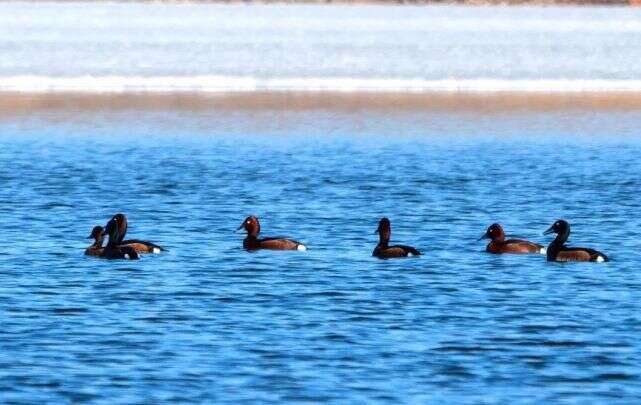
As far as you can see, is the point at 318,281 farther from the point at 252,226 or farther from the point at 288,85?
the point at 288,85

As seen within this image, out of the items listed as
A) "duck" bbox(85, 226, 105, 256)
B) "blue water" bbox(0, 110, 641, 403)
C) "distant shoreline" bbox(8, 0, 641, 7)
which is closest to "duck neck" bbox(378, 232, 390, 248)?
"blue water" bbox(0, 110, 641, 403)

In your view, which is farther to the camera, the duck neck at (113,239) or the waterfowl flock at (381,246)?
the duck neck at (113,239)

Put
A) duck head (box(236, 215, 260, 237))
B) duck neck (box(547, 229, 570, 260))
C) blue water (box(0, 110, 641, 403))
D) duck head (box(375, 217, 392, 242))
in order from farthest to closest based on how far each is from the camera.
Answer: duck head (box(236, 215, 260, 237)), duck head (box(375, 217, 392, 242)), duck neck (box(547, 229, 570, 260)), blue water (box(0, 110, 641, 403))

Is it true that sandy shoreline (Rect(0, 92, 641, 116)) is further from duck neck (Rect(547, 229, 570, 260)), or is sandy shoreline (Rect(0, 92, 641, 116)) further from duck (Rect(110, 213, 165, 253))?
duck neck (Rect(547, 229, 570, 260))

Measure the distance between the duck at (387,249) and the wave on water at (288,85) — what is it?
742 inches

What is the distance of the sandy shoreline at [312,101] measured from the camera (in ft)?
112

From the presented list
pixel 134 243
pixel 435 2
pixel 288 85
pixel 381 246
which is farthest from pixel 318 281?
pixel 435 2

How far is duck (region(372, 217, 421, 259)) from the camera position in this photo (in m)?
14.7

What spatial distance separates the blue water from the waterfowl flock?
0.12m

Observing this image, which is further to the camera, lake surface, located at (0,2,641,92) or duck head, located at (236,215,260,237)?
lake surface, located at (0,2,641,92)

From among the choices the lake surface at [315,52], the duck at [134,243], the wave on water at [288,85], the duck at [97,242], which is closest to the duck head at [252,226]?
the duck at [134,243]

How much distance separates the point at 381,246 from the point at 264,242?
1074 millimetres

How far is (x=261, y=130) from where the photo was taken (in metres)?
30.4

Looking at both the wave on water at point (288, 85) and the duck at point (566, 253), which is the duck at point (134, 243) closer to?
the duck at point (566, 253)
